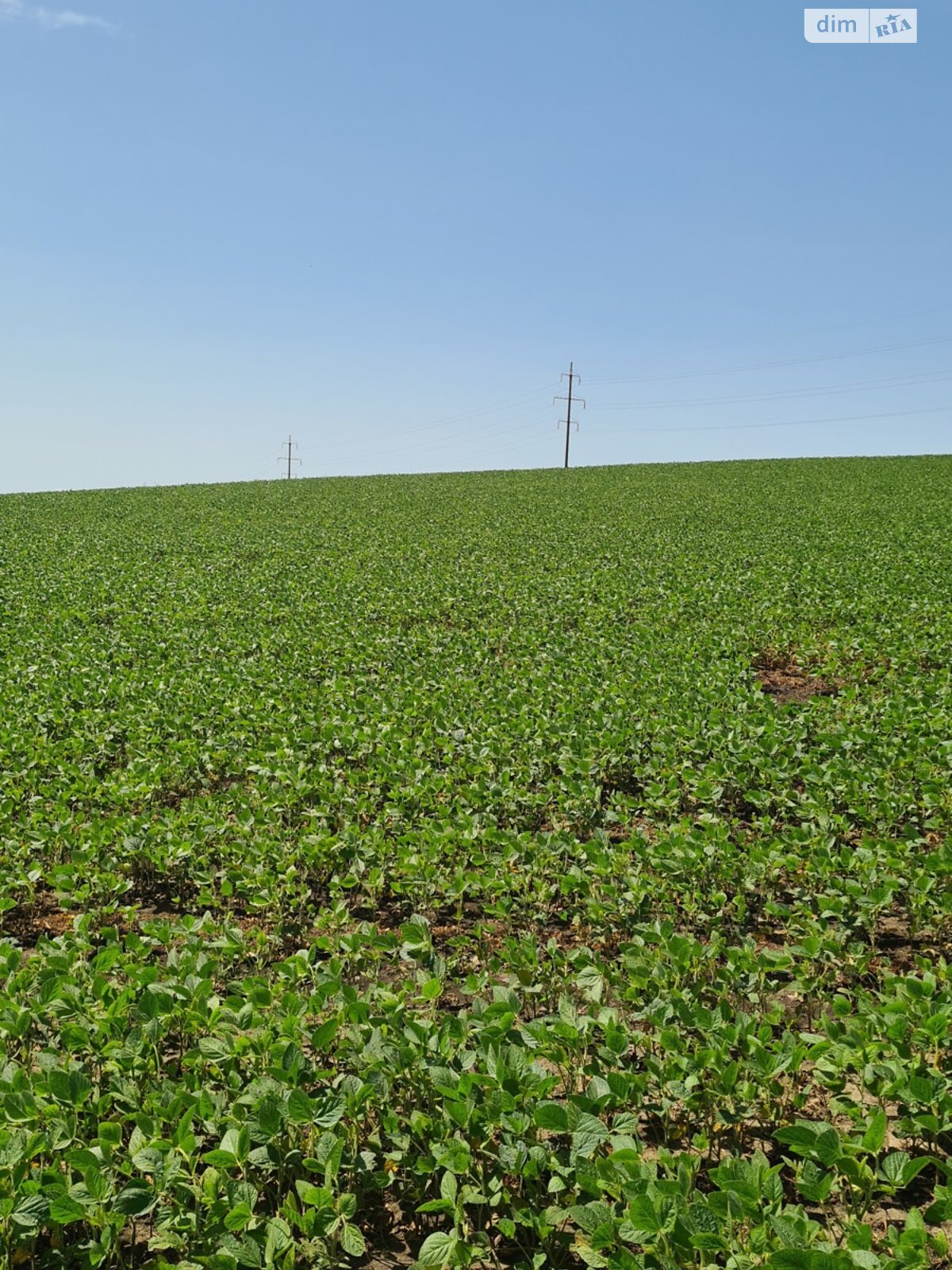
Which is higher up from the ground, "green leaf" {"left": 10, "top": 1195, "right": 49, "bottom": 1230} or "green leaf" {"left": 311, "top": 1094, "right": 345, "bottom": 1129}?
"green leaf" {"left": 311, "top": 1094, "right": 345, "bottom": 1129}

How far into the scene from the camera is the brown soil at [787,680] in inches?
407

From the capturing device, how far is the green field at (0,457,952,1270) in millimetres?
2844

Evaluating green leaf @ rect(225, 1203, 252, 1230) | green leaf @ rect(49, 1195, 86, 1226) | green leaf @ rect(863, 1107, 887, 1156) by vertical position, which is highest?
green leaf @ rect(863, 1107, 887, 1156)

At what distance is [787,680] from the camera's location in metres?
11.0

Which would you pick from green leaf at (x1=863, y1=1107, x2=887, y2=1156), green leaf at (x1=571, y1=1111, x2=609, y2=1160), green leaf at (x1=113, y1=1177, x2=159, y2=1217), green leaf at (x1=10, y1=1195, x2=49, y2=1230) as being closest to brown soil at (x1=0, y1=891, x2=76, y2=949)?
green leaf at (x1=10, y1=1195, x2=49, y2=1230)

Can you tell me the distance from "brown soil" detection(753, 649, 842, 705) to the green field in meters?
0.08

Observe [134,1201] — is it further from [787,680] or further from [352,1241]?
[787,680]

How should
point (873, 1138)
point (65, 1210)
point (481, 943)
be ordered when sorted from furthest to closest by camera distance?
point (481, 943), point (873, 1138), point (65, 1210)

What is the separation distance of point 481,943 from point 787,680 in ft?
24.4

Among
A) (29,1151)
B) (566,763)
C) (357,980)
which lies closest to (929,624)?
(566,763)

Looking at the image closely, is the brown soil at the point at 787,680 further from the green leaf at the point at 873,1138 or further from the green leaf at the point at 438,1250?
the green leaf at the point at 438,1250

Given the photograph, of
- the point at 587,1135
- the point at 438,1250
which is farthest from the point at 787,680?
the point at 438,1250

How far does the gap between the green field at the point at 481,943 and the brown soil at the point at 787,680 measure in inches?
3.3

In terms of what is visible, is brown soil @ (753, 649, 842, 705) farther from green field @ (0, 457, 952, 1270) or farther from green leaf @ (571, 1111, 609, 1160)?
green leaf @ (571, 1111, 609, 1160)
